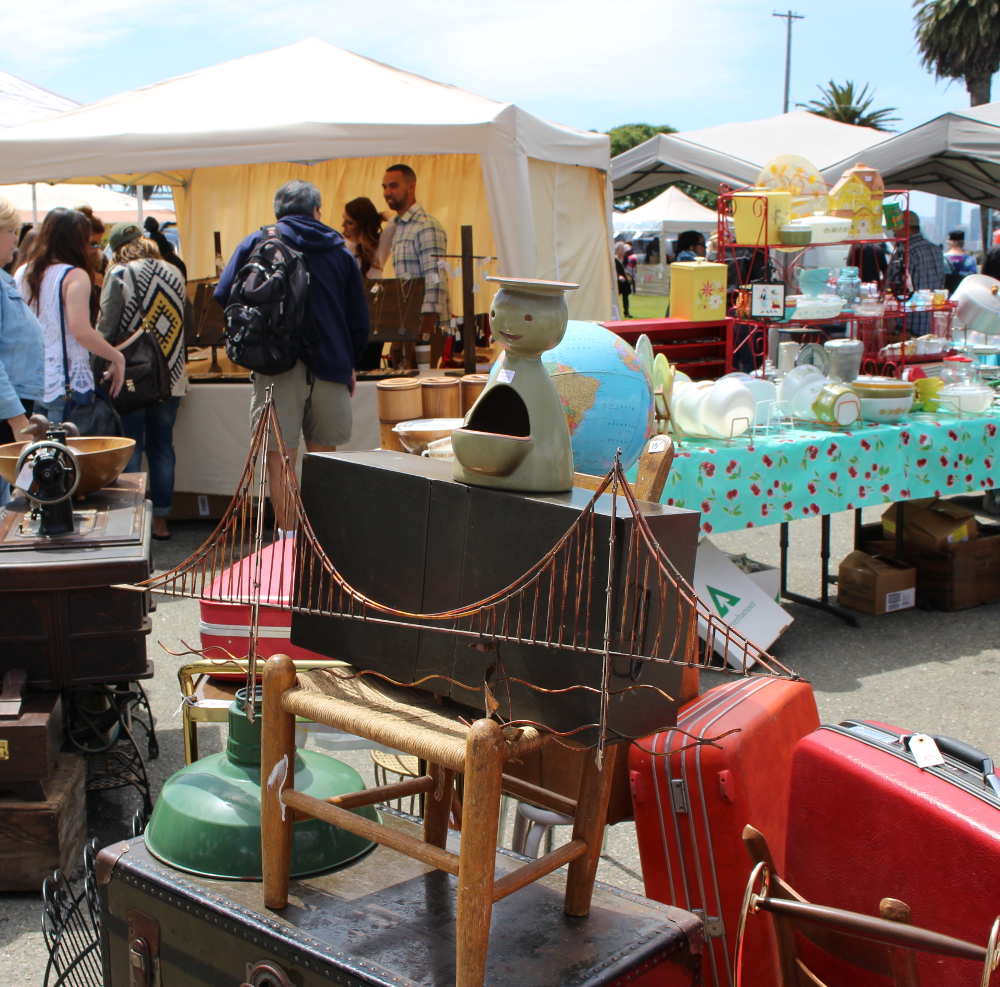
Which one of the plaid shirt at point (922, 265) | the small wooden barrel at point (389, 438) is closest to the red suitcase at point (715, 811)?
the small wooden barrel at point (389, 438)

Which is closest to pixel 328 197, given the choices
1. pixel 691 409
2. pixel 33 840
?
pixel 691 409

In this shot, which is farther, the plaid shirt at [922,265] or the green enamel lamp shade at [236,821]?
the plaid shirt at [922,265]

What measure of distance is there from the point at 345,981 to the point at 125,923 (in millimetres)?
491

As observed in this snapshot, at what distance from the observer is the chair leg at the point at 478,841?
1.20 m

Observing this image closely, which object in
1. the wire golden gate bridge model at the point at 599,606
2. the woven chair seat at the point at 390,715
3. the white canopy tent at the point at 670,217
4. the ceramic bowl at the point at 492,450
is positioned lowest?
the woven chair seat at the point at 390,715

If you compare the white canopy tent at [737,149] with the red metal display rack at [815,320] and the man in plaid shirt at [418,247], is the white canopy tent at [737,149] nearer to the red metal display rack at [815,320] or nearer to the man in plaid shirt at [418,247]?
the man in plaid shirt at [418,247]

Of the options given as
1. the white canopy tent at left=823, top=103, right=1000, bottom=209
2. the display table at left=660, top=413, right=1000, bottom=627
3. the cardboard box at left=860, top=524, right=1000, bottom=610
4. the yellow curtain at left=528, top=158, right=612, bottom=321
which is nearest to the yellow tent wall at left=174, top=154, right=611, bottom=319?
the yellow curtain at left=528, top=158, right=612, bottom=321

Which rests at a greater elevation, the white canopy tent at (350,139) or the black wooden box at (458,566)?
the white canopy tent at (350,139)

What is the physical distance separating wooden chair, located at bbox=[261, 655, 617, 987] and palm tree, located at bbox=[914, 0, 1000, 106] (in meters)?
27.6

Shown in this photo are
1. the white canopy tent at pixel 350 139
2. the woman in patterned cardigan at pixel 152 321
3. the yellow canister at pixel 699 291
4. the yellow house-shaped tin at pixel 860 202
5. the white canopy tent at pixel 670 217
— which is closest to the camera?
the yellow house-shaped tin at pixel 860 202

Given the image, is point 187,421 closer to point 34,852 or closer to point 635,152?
point 34,852

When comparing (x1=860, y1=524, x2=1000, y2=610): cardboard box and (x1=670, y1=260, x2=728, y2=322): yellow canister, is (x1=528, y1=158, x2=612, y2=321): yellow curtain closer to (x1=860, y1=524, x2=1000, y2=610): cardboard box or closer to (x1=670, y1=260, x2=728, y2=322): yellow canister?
(x1=670, y1=260, x2=728, y2=322): yellow canister

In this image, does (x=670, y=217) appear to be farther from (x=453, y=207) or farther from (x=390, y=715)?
(x=390, y=715)

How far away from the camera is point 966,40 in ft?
81.3
